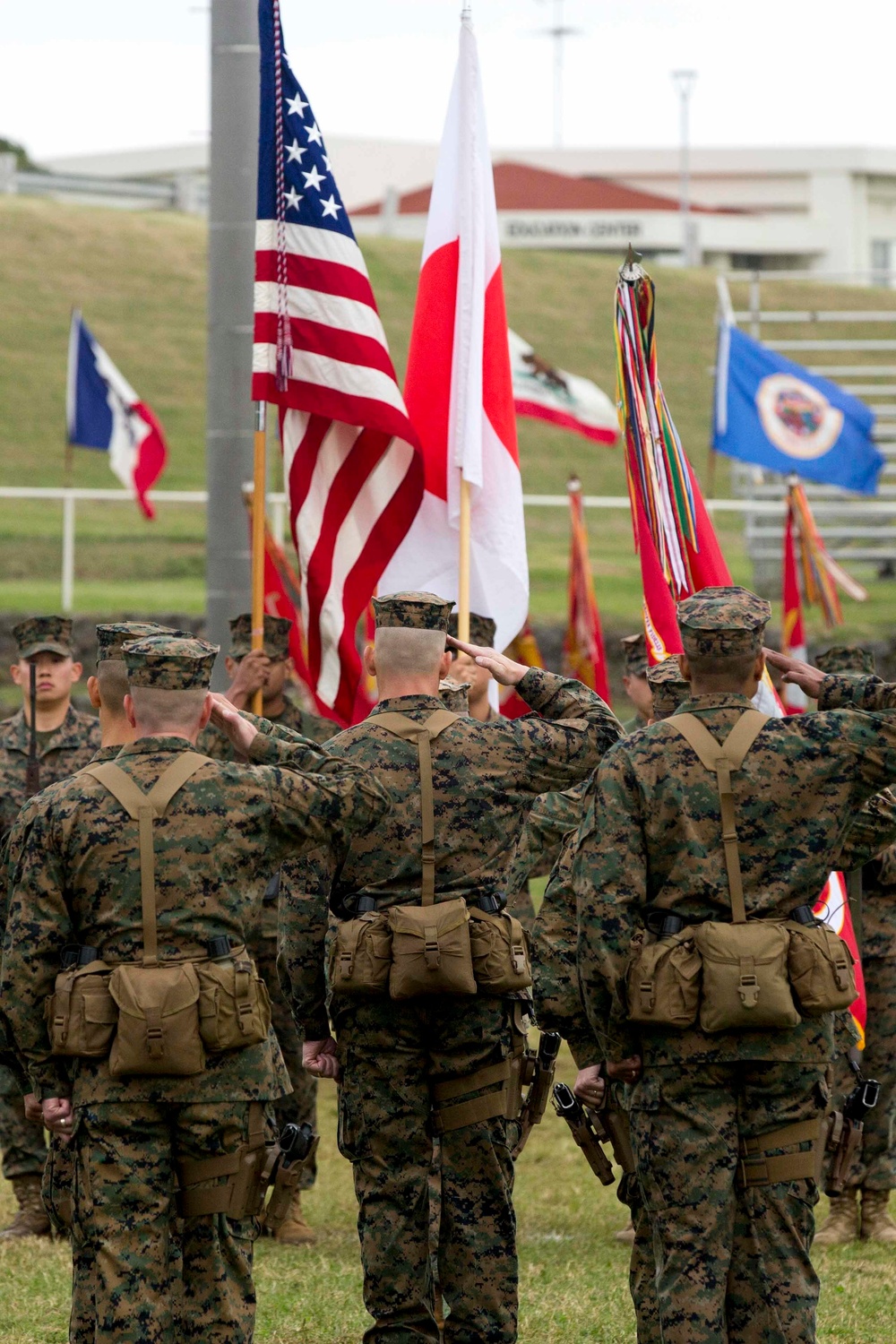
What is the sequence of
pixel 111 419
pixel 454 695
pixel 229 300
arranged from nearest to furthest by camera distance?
pixel 454 695
pixel 229 300
pixel 111 419

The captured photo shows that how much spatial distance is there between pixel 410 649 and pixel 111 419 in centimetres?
1249

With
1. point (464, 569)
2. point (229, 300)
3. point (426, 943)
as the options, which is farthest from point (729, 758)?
point (229, 300)

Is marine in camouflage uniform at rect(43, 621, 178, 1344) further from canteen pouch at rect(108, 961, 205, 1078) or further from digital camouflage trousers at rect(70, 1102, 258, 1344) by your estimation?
canteen pouch at rect(108, 961, 205, 1078)

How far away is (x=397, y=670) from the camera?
543cm

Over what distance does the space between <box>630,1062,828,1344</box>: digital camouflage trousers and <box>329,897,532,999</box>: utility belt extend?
632 millimetres

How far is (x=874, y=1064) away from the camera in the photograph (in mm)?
7438

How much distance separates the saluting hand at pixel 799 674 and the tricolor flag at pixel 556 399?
8.14 metres

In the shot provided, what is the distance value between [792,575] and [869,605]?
38.4 ft

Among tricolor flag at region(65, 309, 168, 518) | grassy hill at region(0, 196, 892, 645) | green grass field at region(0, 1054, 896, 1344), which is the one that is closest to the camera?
green grass field at region(0, 1054, 896, 1344)

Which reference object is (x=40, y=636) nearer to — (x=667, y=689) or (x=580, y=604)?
(x=667, y=689)

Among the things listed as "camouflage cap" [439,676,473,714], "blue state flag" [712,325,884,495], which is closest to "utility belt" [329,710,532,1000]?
"camouflage cap" [439,676,473,714]

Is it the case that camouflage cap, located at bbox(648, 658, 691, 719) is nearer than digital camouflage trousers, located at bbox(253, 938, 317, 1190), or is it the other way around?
camouflage cap, located at bbox(648, 658, 691, 719)

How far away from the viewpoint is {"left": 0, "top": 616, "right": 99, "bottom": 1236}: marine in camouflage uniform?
24.3 ft

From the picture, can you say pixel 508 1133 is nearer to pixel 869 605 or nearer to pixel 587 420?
pixel 587 420
